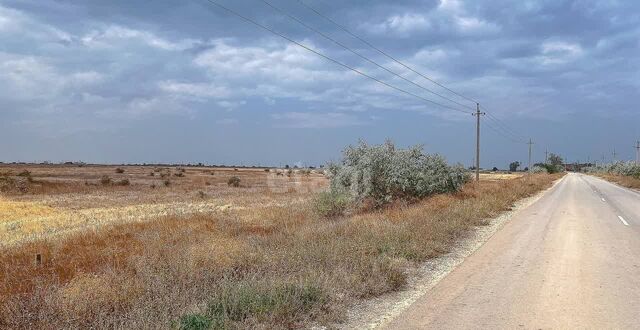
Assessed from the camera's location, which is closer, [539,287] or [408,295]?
[408,295]

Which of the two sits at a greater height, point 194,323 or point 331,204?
point 331,204

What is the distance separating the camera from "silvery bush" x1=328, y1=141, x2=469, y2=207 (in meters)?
23.1

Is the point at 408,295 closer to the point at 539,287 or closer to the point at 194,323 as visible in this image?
the point at 539,287

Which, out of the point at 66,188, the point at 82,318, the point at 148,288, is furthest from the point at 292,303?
the point at 66,188

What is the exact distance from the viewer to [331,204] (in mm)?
21875

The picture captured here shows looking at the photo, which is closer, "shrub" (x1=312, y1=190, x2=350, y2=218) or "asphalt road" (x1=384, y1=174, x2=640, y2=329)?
"asphalt road" (x1=384, y1=174, x2=640, y2=329)

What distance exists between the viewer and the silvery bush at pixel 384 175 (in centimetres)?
2314

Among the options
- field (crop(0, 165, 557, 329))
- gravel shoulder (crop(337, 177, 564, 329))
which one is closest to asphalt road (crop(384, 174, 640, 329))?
gravel shoulder (crop(337, 177, 564, 329))

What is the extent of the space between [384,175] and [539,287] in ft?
51.0

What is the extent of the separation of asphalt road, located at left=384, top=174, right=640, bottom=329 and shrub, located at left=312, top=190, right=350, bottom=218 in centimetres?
845

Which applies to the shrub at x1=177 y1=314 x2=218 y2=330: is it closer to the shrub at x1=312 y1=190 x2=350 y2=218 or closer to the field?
the field

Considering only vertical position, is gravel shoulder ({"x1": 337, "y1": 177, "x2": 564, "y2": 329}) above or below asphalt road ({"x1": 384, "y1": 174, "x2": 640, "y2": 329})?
below

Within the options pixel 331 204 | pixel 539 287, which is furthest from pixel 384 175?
pixel 539 287

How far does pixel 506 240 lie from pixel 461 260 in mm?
3413
